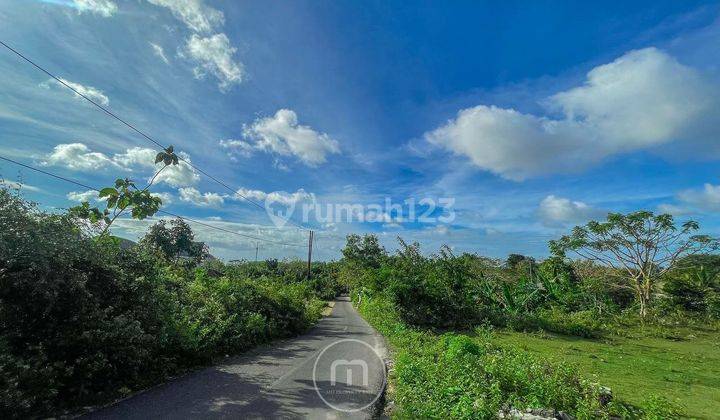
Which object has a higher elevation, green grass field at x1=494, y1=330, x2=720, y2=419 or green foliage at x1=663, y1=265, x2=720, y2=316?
green foliage at x1=663, y1=265, x2=720, y2=316

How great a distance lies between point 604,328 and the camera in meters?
20.3

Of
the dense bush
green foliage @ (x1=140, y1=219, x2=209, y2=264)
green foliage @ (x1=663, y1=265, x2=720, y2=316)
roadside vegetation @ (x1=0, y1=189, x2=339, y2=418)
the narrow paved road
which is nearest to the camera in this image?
roadside vegetation @ (x1=0, y1=189, x2=339, y2=418)

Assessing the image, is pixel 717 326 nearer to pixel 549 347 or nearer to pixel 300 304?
pixel 549 347

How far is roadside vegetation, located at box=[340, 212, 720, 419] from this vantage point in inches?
237

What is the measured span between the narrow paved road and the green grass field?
15.6 ft

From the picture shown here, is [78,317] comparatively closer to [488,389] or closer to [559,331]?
[488,389]

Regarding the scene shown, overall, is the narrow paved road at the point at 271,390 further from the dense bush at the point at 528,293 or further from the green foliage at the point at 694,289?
the green foliage at the point at 694,289

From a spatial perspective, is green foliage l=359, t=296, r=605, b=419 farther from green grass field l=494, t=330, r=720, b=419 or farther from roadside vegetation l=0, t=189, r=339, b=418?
roadside vegetation l=0, t=189, r=339, b=418

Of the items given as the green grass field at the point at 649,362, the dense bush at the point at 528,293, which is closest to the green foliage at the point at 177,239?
the dense bush at the point at 528,293

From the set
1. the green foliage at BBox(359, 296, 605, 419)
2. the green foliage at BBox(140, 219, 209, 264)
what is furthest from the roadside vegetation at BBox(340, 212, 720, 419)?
the green foliage at BBox(140, 219, 209, 264)

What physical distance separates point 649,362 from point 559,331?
7444mm

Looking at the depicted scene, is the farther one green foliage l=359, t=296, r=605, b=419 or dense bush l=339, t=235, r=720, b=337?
dense bush l=339, t=235, r=720, b=337

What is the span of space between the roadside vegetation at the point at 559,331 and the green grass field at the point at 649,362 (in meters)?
0.06

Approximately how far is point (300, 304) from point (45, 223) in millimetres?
14690
